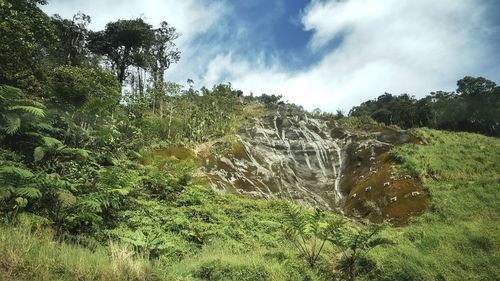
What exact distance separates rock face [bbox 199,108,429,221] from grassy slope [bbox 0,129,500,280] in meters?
2.94

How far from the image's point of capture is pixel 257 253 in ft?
29.8

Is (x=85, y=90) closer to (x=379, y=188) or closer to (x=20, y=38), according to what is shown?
(x=20, y=38)

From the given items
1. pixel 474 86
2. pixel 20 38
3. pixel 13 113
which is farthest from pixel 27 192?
pixel 474 86

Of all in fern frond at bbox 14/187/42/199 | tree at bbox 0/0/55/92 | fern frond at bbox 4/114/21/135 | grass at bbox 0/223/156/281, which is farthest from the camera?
tree at bbox 0/0/55/92

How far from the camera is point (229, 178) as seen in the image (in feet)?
77.2

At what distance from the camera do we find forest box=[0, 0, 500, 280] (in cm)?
711

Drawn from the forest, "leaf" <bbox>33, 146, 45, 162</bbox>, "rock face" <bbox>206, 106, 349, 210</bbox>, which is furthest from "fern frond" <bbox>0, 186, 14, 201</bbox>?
"rock face" <bbox>206, 106, 349, 210</bbox>

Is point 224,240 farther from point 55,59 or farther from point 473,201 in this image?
point 55,59

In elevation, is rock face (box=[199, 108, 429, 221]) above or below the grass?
above

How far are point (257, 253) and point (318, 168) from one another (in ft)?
69.7

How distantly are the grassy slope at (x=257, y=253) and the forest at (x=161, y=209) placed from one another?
0.11 feet

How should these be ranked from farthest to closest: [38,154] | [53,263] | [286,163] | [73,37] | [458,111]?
1. [458,111]
2. [73,37]
3. [286,163]
4. [38,154]
5. [53,263]

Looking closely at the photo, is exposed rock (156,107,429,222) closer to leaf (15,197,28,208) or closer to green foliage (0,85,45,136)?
green foliage (0,85,45,136)

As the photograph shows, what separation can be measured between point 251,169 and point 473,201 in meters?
13.3
